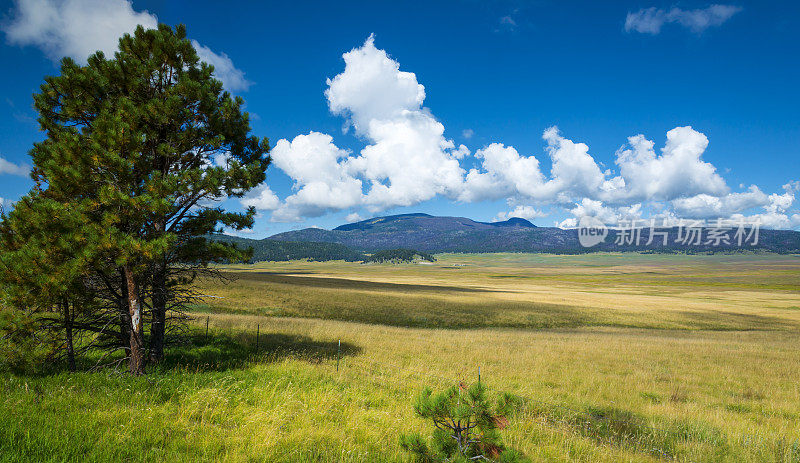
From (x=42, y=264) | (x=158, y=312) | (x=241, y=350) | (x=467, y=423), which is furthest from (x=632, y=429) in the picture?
(x=42, y=264)

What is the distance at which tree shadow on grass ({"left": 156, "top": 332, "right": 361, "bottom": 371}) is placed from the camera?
10.4 meters

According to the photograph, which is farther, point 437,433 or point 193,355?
point 193,355

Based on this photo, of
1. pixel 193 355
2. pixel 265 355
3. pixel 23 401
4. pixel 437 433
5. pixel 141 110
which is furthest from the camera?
pixel 265 355

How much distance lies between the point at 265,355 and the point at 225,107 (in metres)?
8.44

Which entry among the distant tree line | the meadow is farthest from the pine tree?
the meadow

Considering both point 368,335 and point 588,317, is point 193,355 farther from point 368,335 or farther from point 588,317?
point 588,317

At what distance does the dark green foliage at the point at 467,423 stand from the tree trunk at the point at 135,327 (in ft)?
25.3

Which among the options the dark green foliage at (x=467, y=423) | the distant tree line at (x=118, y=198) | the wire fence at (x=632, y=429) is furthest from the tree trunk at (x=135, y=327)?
the dark green foliage at (x=467, y=423)

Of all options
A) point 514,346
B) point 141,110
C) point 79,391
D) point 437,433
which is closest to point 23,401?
point 79,391

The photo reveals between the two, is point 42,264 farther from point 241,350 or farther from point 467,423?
point 467,423

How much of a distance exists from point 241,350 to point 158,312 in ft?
12.3

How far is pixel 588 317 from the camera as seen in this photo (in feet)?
128

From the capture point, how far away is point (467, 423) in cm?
420

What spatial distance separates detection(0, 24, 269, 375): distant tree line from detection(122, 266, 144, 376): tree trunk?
0.03 m
